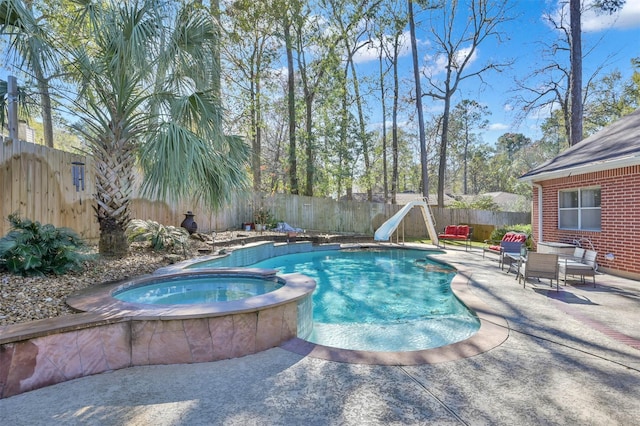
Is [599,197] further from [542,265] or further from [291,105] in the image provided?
[291,105]

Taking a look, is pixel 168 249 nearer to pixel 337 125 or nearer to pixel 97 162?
pixel 97 162

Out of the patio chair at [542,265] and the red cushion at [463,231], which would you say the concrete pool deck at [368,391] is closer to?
the patio chair at [542,265]

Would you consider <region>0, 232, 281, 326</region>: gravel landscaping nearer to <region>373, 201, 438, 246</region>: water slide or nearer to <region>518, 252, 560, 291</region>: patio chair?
<region>518, 252, 560, 291</region>: patio chair

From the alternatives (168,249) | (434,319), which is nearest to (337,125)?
(168,249)

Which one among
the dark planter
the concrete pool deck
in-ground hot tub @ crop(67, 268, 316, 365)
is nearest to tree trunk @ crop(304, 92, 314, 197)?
the dark planter

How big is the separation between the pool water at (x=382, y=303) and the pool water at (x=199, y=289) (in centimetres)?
120

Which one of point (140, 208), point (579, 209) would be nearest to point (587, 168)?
point (579, 209)

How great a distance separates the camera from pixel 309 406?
2.45m

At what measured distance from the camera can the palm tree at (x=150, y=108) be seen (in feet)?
16.7

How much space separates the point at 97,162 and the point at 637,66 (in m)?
24.5

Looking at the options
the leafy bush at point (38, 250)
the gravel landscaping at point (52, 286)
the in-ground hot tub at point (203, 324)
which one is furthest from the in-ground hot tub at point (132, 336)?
the leafy bush at point (38, 250)

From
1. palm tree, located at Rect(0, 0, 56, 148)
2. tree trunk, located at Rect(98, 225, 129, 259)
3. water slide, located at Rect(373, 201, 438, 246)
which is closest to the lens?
palm tree, located at Rect(0, 0, 56, 148)

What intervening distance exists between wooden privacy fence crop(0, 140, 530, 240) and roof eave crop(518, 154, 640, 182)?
7.53m

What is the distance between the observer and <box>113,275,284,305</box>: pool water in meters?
4.84
